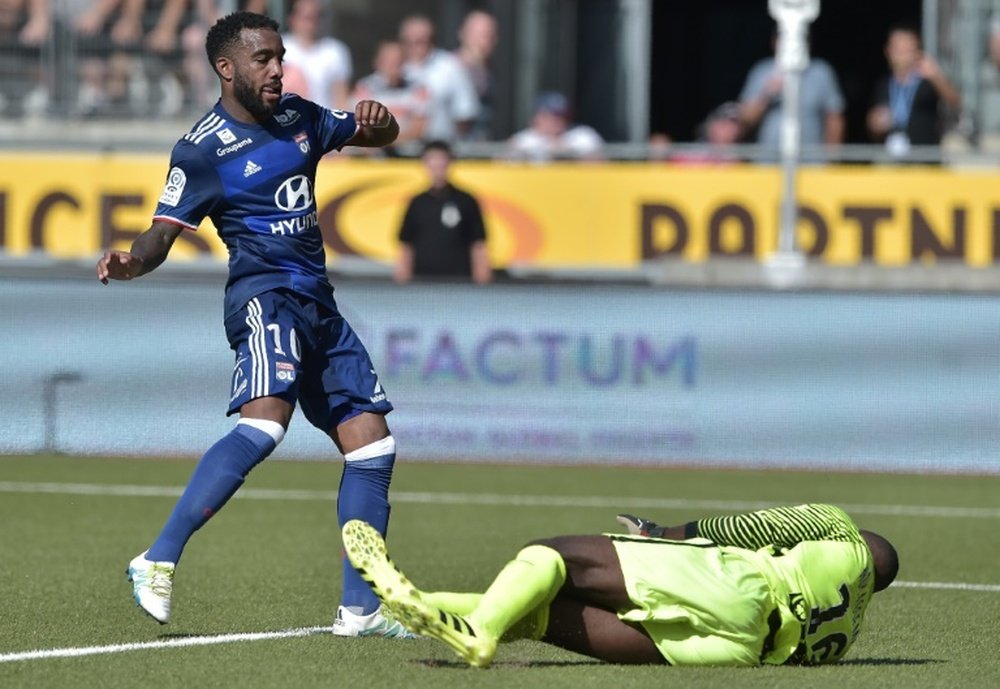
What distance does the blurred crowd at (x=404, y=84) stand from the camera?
17656 mm

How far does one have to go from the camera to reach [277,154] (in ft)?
23.9

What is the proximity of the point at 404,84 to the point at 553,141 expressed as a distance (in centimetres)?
138

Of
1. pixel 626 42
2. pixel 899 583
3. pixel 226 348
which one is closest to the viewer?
pixel 899 583

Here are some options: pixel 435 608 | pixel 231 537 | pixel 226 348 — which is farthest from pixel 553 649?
pixel 226 348

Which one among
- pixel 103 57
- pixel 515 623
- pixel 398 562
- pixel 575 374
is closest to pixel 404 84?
pixel 103 57

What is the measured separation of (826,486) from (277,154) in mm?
6810

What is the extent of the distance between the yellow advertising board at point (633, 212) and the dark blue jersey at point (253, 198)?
1009 cm

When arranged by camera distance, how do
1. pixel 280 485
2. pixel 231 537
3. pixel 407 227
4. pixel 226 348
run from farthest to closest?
pixel 407 227
pixel 226 348
pixel 280 485
pixel 231 537

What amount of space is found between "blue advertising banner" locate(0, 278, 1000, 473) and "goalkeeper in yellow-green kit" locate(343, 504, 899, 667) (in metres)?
7.77

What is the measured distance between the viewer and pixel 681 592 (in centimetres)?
607

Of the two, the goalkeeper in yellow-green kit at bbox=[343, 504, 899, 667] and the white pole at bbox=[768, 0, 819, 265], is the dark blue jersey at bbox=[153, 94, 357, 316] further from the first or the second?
the white pole at bbox=[768, 0, 819, 265]

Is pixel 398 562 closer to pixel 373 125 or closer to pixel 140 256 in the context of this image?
pixel 373 125

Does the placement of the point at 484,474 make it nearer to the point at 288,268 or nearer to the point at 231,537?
the point at 231,537

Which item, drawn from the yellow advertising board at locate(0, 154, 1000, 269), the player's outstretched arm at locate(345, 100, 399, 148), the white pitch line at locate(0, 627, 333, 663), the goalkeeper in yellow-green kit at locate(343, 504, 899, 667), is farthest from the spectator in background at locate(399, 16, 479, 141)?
the goalkeeper in yellow-green kit at locate(343, 504, 899, 667)
